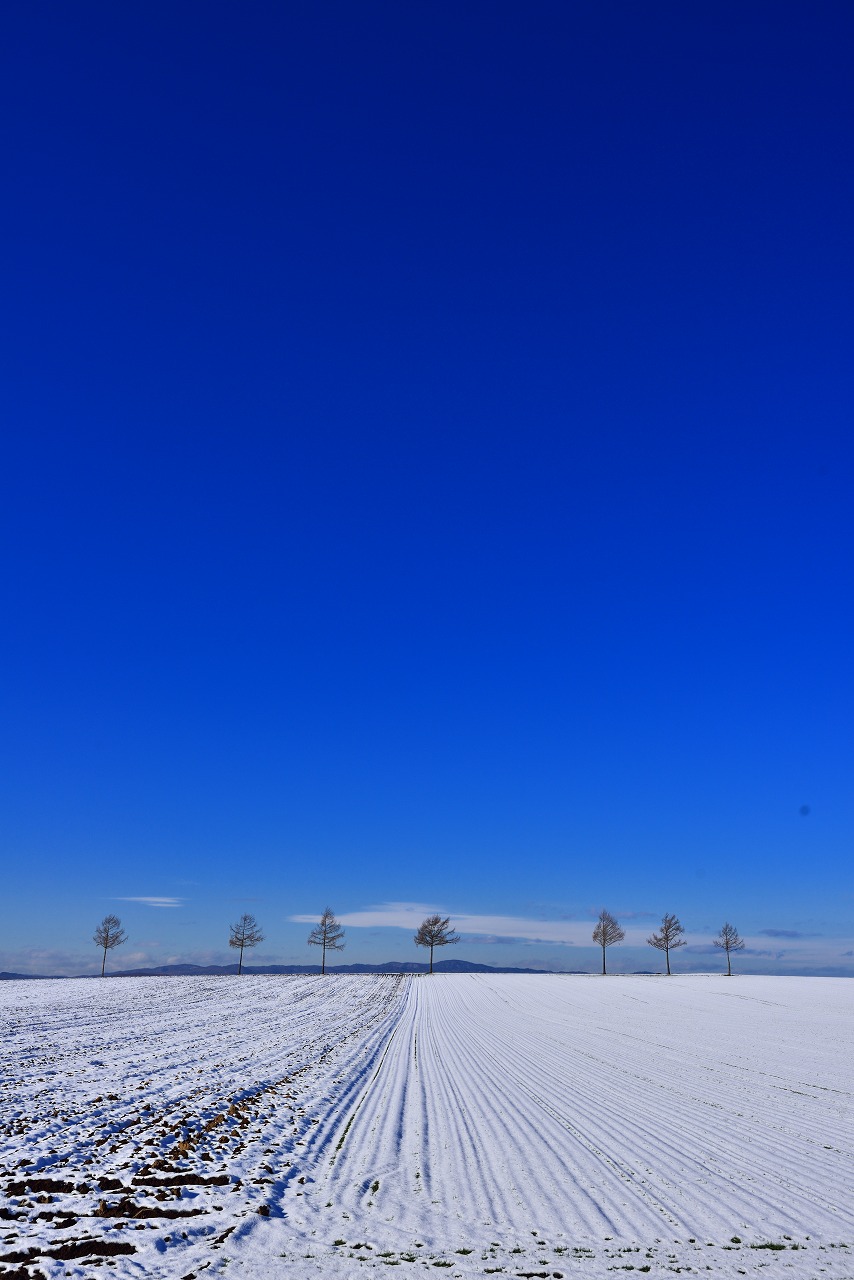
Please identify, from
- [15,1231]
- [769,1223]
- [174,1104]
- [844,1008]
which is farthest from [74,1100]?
[844,1008]

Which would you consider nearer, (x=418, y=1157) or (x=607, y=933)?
(x=418, y=1157)

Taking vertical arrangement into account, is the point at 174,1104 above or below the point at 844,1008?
above

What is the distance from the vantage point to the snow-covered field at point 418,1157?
8.97 m

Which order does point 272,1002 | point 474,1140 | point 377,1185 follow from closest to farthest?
point 377,1185, point 474,1140, point 272,1002

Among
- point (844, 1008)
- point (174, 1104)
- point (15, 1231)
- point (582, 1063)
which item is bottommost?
point (844, 1008)

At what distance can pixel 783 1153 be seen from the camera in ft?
43.9

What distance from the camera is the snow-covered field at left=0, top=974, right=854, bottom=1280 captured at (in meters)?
8.97

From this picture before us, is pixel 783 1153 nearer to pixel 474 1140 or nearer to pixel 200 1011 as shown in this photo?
pixel 474 1140

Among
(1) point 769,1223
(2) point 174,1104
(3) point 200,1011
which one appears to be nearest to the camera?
(1) point 769,1223

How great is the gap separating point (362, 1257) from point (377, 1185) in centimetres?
263

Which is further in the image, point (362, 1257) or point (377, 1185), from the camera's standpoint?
point (377, 1185)

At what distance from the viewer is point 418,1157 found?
1277 centimetres

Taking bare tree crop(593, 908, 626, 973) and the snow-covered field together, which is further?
bare tree crop(593, 908, 626, 973)

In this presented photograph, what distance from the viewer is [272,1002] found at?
46.6m
